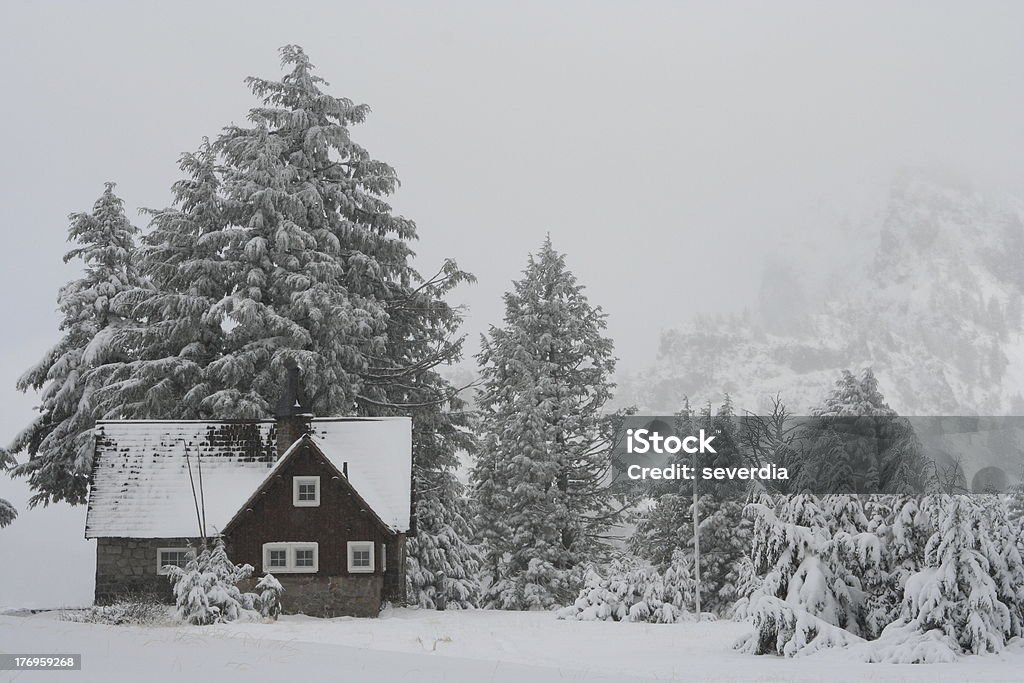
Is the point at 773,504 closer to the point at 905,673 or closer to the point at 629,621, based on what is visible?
the point at 905,673

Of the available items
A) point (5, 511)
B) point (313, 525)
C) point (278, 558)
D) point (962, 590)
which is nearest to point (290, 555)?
point (278, 558)

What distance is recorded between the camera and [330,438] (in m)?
33.6

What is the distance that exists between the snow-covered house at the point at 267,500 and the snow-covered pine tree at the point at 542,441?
871 centimetres

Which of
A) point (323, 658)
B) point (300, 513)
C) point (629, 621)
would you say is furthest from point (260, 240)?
point (323, 658)

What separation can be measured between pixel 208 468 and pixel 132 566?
11.9ft

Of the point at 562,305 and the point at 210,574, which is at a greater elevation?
the point at 562,305

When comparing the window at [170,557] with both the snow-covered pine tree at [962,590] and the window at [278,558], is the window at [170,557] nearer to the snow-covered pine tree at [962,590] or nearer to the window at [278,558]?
the window at [278,558]

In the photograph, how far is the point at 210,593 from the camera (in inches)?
982

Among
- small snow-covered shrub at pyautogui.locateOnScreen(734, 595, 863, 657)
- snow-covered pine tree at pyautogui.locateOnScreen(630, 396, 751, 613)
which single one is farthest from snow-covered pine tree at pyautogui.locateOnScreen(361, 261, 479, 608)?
small snow-covered shrub at pyautogui.locateOnScreen(734, 595, 863, 657)

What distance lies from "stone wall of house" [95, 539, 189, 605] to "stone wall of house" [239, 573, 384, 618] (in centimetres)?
286

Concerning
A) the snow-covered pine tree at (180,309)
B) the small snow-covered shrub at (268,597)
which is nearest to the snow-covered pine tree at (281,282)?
the snow-covered pine tree at (180,309)

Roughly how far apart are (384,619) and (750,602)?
12.5m

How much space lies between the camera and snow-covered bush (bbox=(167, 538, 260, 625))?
2441 cm

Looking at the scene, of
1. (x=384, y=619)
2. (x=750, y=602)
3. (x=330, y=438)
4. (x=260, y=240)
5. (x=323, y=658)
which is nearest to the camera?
(x=323, y=658)
